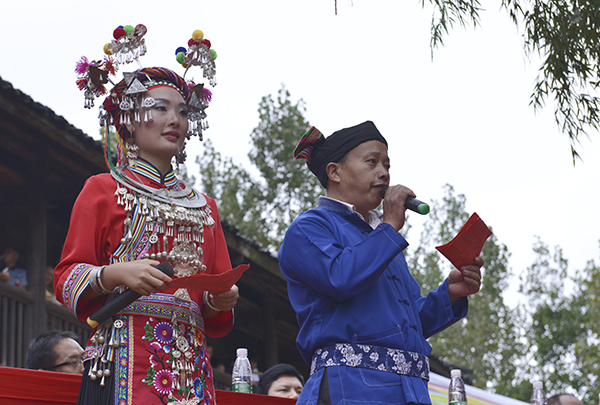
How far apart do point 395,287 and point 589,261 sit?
2859cm

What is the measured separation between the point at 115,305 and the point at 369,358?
0.82 m

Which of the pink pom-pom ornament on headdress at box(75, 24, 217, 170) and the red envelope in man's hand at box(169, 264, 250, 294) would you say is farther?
the pink pom-pom ornament on headdress at box(75, 24, 217, 170)

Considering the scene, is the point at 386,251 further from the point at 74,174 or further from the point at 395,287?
the point at 74,174

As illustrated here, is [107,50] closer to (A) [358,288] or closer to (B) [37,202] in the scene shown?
(A) [358,288]

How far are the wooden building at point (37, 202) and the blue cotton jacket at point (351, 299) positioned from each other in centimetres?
423

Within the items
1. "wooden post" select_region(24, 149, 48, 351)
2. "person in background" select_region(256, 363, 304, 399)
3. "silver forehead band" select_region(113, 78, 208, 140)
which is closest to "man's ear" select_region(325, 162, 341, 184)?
"silver forehead band" select_region(113, 78, 208, 140)

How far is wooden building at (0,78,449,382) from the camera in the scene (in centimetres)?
648

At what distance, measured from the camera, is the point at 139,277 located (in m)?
2.27

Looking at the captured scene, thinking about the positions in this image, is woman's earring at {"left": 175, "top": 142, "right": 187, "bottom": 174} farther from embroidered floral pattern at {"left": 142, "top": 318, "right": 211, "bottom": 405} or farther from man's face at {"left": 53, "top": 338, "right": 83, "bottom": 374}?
man's face at {"left": 53, "top": 338, "right": 83, "bottom": 374}

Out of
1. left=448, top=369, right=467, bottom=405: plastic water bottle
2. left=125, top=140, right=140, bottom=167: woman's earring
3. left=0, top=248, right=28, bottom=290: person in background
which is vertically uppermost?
left=0, top=248, right=28, bottom=290: person in background

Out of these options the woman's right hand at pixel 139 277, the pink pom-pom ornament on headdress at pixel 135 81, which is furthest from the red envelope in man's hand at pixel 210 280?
the pink pom-pom ornament on headdress at pixel 135 81

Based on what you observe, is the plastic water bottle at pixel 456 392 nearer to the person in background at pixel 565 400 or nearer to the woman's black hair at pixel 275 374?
the woman's black hair at pixel 275 374

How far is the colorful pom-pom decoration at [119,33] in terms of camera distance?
290 centimetres

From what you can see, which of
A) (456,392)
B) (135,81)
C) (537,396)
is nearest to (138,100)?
(135,81)
